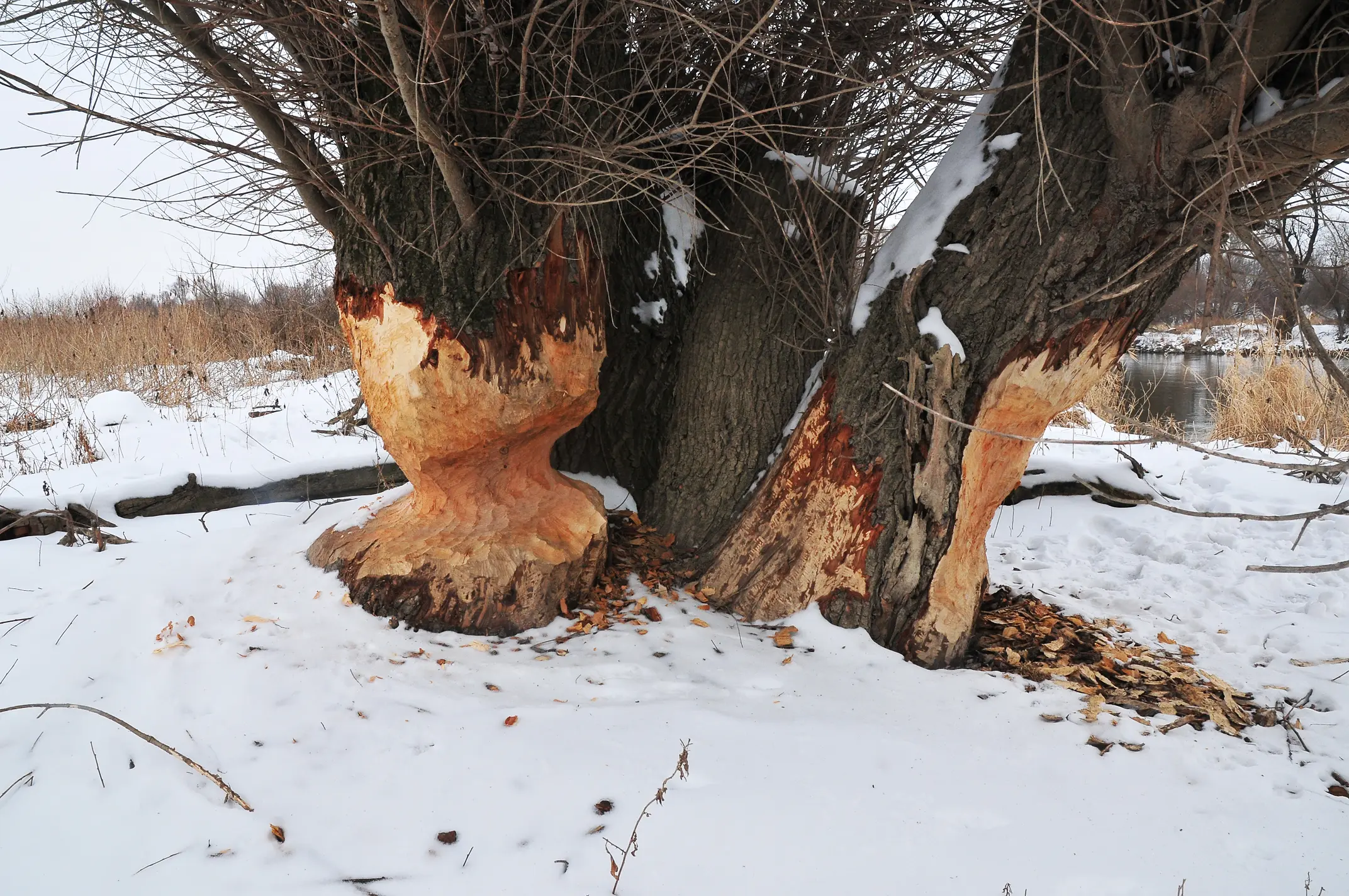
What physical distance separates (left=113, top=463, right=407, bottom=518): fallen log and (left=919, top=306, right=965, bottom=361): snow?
2.76m

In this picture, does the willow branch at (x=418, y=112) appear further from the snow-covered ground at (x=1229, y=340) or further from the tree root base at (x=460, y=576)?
the snow-covered ground at (x=1229, y=340)

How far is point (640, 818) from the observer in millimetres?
1546

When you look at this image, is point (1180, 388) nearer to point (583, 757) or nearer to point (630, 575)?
point (630, 575)

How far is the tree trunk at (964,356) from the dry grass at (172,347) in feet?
19.6

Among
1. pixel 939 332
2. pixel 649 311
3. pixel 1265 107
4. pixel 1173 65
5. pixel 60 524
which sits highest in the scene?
pixel 1173 65

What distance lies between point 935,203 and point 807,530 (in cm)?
119

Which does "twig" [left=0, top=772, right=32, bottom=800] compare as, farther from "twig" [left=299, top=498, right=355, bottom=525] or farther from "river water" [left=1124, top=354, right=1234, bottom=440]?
"river water" [left=1124, top=354, right=1234, bottom=440]

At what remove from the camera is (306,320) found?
9945 mm

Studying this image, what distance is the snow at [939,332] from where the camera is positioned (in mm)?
2209

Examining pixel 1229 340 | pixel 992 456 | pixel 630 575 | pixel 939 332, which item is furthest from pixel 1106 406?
pixel 1229 340

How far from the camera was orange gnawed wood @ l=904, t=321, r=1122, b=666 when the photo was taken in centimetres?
221

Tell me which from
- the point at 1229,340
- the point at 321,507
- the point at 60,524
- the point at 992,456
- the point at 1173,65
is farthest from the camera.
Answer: the point at 1229,340

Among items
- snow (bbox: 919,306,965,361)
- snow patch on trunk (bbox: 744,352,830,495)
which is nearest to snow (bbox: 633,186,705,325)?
snow patch on trunk (bbox: 744,352,830,495)

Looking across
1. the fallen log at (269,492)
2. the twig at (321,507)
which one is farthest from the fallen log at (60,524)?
the twig at (321,507)
